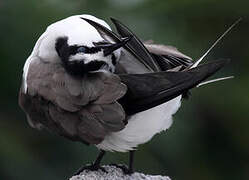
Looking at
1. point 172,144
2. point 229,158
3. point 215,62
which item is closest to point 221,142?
point 229,158

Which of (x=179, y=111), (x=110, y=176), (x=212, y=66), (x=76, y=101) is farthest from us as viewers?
(x=179, y=111)

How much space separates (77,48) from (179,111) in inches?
123

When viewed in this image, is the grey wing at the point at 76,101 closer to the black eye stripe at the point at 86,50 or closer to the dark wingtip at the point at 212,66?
the black eye stripe at the point at 86,50

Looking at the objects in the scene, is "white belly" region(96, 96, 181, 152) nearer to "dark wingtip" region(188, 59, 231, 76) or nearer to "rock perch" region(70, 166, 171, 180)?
"rock perch" region(70, 166, 171, 180)

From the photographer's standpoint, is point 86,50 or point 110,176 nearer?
point 86,50

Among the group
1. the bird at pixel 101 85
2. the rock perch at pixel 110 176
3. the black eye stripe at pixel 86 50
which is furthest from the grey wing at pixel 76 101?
the rock perch at pixel 110 176

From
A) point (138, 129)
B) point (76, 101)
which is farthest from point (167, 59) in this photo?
point (76, 101)

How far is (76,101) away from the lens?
10.7 ft

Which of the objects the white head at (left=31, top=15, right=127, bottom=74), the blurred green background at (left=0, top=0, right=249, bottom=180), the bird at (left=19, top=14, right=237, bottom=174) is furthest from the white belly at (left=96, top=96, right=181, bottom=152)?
the blurred green background at (left=0, top=0, right=249, bottom=180)

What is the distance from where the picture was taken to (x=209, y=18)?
7117 mm

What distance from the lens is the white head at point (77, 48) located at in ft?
10.7

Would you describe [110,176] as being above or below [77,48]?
below

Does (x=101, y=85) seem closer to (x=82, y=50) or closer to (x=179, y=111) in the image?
(x=82, y=50)

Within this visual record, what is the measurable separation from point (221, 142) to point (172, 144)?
25.6 inches
